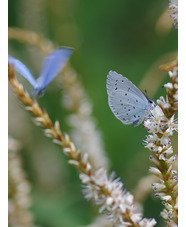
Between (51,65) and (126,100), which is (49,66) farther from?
(126,100)

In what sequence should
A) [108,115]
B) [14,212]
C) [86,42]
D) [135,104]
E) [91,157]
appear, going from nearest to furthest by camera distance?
[135,104], [14,212], [91,157], [108,115], [86,42]

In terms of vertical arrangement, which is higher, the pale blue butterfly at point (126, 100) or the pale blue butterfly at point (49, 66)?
the pale blue butterfly at point (49, 66)

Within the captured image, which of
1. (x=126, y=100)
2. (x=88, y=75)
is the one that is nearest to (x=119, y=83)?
(x=126, y=100)

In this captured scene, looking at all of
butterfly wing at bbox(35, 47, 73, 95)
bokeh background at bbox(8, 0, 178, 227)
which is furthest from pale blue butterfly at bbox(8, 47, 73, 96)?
bokeh background at bbox(8, 0, 178, 227)

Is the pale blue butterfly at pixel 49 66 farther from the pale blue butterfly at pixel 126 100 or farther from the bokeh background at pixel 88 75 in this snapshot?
the bokeh background at pixel 88 75

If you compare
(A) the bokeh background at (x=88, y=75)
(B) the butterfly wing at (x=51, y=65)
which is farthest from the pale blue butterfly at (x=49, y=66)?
(A) the bokeh background at (x=88, y=75)

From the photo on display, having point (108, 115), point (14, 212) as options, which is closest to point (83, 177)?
point (14, 212)
